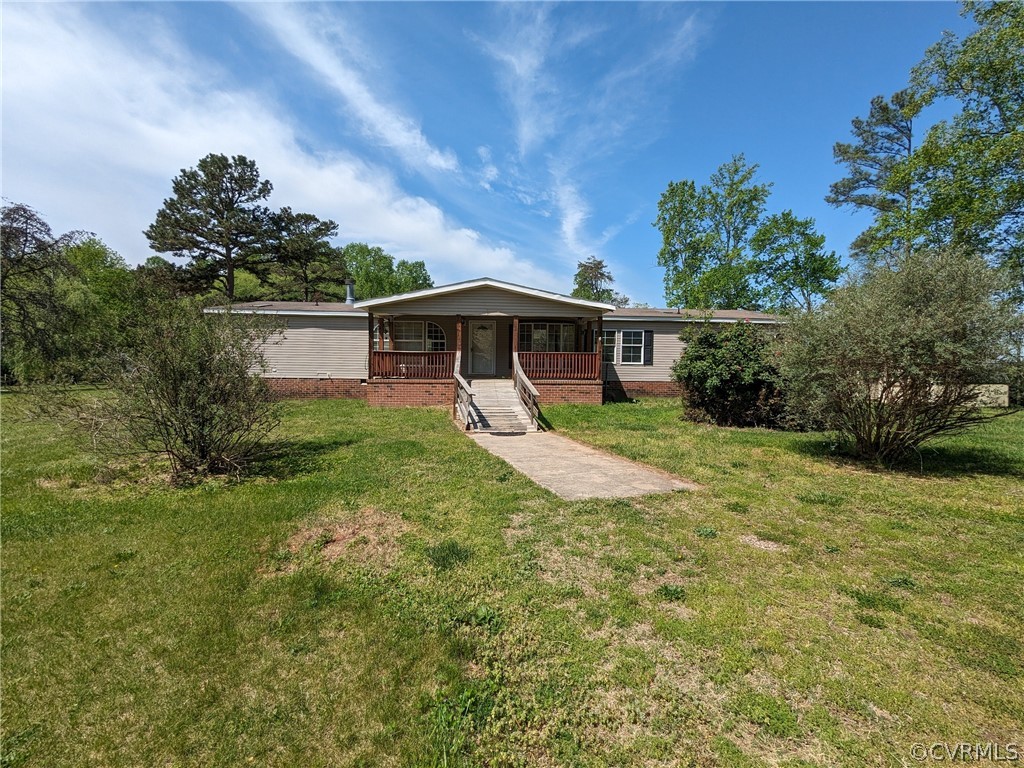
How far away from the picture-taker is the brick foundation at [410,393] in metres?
12.9

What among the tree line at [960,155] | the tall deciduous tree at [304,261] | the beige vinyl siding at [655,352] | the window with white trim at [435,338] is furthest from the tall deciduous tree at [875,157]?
the tall deciduous tree at [304,261]

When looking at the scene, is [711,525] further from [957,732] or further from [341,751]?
[341,751]

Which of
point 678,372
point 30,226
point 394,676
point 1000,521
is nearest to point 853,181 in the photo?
point 678,372

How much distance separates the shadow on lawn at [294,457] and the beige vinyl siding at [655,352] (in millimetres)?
10693

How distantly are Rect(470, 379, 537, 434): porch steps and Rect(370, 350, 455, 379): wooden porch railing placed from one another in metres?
1.10

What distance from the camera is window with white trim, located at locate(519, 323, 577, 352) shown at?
16359 mm

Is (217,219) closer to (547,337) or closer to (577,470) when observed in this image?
(547,337)

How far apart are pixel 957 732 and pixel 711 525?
2.45 metres

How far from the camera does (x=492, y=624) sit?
285 cm

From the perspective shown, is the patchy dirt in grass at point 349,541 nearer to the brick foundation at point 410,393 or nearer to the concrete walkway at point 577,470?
the concrete walkway at point 577,470

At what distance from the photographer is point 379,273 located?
47656 millimetres

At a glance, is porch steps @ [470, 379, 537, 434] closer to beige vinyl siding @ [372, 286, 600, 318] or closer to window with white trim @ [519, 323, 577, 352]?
beige vinyl siding @ [372, 286, 600, 318]

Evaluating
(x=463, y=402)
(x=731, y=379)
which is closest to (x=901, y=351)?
(x=731, y=379)

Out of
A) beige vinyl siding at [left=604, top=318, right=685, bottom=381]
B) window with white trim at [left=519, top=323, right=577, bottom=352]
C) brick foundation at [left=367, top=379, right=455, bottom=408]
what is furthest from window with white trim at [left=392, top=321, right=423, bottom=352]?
beige vinyl siding at [left=604, top=318, right=685, bottom=381]
